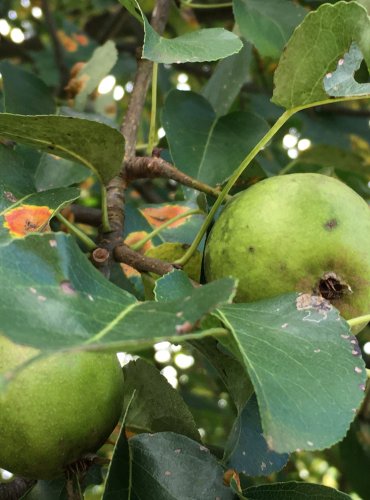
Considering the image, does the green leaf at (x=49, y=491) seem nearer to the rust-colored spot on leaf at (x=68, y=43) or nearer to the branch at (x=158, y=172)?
the branch at (x=158, y=172)

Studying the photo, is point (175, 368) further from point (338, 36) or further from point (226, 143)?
point (338, 36)

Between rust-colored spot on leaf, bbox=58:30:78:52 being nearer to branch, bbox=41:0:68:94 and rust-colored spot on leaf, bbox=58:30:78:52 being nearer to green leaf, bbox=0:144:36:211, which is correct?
branch, bbox=41:0:68:94

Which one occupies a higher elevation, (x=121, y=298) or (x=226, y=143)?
(x=121, y=298)

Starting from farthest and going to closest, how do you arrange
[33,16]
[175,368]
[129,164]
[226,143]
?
[33,16]
[175,368]
[226,143]
[129,164]

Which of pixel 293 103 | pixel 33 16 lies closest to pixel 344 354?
pixel 293 103

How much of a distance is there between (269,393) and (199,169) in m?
0.65

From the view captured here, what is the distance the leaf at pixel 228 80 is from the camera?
1.52 m

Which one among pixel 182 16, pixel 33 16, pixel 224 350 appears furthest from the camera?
pixel 33 16

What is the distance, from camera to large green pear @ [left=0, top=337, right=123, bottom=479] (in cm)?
83

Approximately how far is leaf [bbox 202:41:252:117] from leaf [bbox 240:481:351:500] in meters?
0.81

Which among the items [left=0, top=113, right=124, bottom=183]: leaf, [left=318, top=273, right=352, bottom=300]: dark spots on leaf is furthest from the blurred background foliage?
[left=318, top=273, right=352, bottom=300]: dark spots on leaf

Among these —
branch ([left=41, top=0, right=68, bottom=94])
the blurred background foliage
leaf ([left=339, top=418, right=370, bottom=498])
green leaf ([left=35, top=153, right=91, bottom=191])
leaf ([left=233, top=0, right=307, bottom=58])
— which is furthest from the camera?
branch ([left=41, top=0, right=68, bottom=94])

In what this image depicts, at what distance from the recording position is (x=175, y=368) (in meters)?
2.91

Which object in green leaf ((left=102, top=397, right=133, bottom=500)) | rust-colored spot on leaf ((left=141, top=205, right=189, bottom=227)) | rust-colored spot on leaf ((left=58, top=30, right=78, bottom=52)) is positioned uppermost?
green leaf ((left=102, top=397, right=133, bottom=500))
